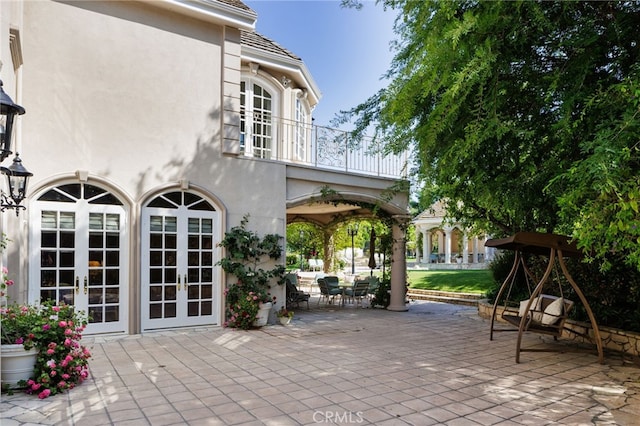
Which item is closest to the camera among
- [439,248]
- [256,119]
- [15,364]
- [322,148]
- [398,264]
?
[15,364]

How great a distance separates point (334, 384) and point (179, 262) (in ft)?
16.1

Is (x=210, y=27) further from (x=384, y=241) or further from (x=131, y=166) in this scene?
(x=384, y=241)

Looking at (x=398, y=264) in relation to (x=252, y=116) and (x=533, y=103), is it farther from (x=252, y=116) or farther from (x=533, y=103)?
(x=533, y=103)

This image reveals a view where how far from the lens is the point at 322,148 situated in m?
11.2

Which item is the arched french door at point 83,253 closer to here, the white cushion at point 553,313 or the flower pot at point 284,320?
the flower pot at point 284,320

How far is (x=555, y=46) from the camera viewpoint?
5957 mm

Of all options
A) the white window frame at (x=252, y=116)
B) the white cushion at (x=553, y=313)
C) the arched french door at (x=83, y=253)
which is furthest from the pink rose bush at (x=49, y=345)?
the white cushion at (x=553, y=313)

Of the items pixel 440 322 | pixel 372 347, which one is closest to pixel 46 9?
pixel 372 347

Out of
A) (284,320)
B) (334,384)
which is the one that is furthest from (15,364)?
(284,320)

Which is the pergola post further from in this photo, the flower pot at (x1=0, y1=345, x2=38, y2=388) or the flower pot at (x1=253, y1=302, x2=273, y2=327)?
the flower pot at (x1=0, y1=345, x2=38, y2=388)

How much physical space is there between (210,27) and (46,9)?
10.3 feet

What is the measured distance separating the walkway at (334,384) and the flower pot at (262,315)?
2.04 feet

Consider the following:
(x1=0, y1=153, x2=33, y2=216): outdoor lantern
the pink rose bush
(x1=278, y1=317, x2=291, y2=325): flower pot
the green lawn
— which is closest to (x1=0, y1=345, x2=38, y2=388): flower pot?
the pink rose bush

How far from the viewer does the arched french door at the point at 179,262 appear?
28.5ft
